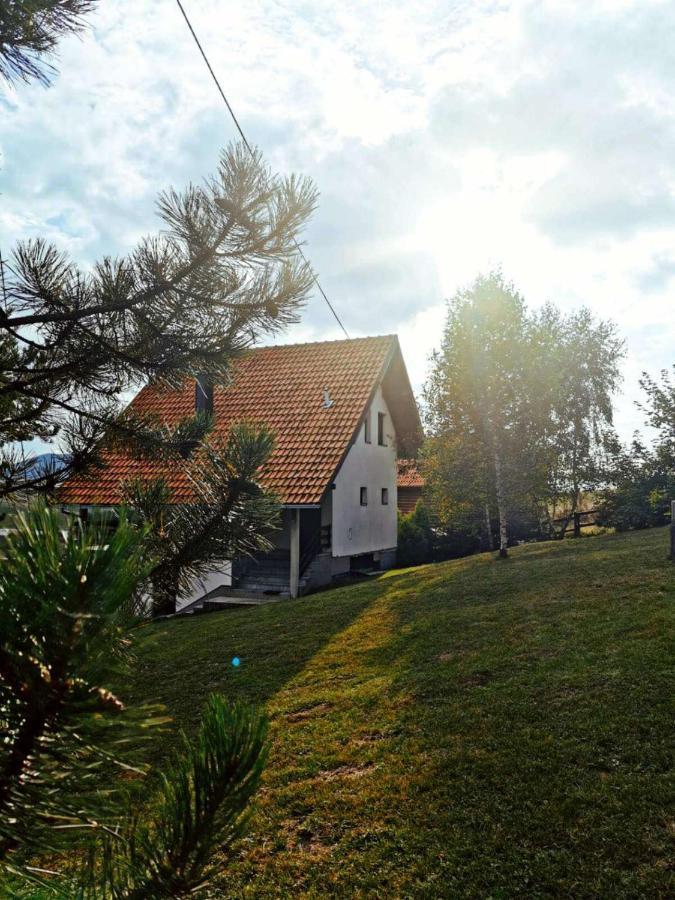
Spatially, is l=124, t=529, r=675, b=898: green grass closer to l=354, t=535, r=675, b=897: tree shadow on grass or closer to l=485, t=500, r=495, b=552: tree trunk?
l=354, t=535, r=675, b=897: tree shadow on grass

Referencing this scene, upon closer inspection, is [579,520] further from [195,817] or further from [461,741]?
[195,817]

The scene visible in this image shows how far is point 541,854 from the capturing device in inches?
168

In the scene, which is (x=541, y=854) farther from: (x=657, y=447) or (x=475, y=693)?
(x=657, y=447)

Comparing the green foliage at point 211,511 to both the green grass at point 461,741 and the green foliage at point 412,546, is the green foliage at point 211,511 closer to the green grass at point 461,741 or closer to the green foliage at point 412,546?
the green grass at point 461,741

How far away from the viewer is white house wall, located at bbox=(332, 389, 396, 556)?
18533mm

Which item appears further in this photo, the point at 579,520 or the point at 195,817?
the point at 579,520

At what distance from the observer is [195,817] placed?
42.3 inches

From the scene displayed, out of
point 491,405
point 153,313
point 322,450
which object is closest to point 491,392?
point 491,405

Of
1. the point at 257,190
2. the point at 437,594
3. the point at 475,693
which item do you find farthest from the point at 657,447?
the point at 257,190

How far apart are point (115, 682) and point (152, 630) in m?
0.14

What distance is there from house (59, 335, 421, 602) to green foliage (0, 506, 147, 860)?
13.8 meters

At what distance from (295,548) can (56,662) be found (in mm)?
15463

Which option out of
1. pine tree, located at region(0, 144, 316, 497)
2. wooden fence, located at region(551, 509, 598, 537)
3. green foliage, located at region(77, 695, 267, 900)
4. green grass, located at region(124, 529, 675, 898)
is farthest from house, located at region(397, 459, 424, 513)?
green foliage, located at region(77, 695, 267, 900)

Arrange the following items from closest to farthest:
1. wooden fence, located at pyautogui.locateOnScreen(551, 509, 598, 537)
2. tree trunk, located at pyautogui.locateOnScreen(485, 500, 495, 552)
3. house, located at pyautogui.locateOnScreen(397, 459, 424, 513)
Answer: tree trunk, located at pyautogui.locateOnScreen(485, 500, 495, 552) < wooden fence, located at pyautogui.locateOnScreen(551, 509, 598, 537) < house, located at pyautogui.locateOnScreen(397, 459, 424, 513)
